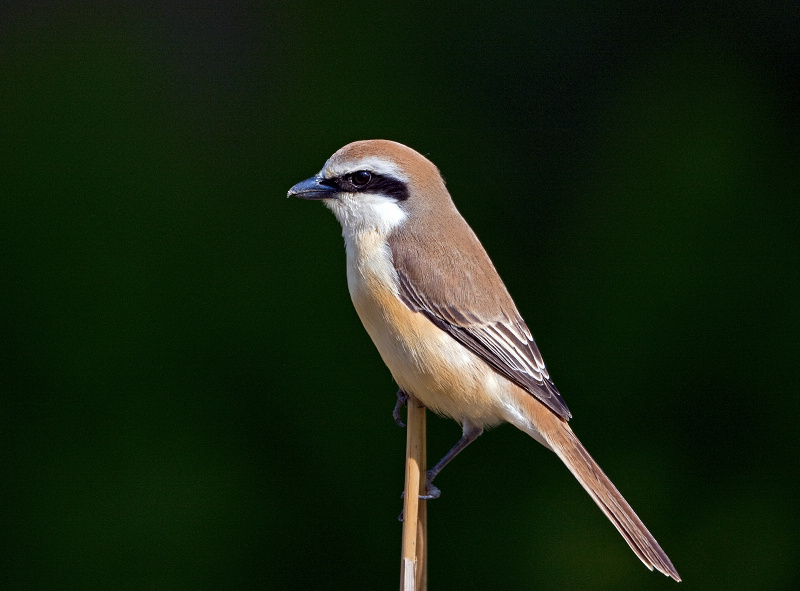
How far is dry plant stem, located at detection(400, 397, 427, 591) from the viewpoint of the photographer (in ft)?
5.49

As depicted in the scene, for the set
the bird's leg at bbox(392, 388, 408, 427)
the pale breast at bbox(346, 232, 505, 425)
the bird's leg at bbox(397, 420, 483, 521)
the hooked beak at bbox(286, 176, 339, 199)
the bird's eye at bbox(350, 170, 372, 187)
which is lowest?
the bird's leg at bbox(397, 420, 483, 521)

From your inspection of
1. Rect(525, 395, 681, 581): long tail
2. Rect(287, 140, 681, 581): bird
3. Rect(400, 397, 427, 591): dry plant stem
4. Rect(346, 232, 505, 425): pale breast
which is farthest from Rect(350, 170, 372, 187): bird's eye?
Rect(525, 395, 681, 581): long tail

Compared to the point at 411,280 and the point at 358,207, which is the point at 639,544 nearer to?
the point at 411,280

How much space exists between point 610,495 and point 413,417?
0.48 metres

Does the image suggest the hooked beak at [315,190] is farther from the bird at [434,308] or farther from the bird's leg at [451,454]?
the bird's leg at [451,454]

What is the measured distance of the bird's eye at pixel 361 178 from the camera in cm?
199

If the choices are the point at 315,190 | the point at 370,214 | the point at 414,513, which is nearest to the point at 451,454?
the point at 414,513

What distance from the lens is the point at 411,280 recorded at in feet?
6.75

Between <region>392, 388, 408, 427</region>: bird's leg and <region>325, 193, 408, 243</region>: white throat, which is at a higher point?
<region>325, 193, 408, 243</region>: white throat

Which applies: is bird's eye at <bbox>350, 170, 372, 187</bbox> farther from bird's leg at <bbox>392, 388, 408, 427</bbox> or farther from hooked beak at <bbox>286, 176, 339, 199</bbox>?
bird's leg at <bbox>392, 388, 408, 427</bbox>

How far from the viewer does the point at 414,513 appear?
1.70 metres

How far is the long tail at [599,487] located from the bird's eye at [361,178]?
63 cm

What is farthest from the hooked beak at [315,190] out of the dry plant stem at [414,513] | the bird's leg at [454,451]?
the bird's leg at [454,451]

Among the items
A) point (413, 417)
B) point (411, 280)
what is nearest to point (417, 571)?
point (413, 417)
